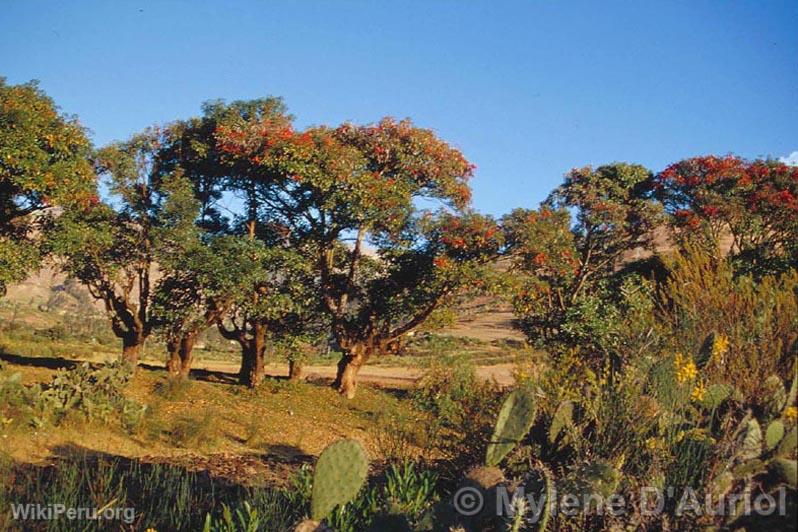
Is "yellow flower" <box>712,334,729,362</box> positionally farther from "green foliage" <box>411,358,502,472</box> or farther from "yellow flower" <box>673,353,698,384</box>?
"green foliage" <box>411,358,502,472</box>

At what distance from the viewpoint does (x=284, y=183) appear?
44.4 feet

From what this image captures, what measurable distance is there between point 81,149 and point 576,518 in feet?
36.8

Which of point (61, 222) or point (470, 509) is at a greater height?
point (61, 222)

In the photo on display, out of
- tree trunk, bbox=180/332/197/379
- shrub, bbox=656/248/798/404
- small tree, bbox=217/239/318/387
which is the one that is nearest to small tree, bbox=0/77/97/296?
small tree, bbox=217/239/318/387

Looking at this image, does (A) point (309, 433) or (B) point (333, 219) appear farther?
(B) point (333, 219)

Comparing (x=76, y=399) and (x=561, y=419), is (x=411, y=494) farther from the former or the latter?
(x=76, y=399)

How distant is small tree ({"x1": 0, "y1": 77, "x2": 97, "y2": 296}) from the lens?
35.1 ft

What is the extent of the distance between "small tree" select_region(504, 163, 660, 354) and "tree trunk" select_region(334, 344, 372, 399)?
391 cm

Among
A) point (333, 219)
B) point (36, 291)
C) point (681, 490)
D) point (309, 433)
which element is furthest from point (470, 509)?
point (36, 291)

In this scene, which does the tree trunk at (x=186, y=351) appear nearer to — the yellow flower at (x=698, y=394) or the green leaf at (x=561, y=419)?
the green leaf at (x=561, y=419)

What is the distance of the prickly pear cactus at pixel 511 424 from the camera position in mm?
4973

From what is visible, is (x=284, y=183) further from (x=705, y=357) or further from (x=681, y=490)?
(x=681, y=490)

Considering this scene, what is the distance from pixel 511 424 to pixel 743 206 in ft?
44.7

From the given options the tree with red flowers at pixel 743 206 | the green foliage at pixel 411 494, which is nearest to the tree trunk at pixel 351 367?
the tree with red flowers at pixel 743 206
